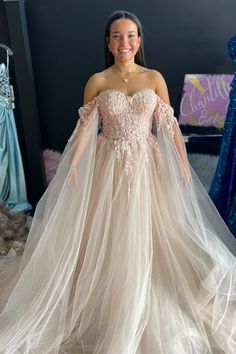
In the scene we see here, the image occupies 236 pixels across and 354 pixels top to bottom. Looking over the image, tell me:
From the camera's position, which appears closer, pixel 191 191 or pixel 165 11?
pixel 191 191

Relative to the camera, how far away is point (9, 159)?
1.70m

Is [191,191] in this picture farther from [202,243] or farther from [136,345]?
[136,345]

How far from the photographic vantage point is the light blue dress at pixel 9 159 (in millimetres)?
1607

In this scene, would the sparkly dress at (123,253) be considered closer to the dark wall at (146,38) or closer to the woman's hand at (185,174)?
the woman's hand at (185,174)

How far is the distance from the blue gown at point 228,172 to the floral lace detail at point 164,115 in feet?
0.93

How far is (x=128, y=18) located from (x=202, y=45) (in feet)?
1.92

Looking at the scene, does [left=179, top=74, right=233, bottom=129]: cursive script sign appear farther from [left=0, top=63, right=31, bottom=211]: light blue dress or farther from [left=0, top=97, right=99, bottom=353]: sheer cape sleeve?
[left=0, top=63, right=31, bottom=211]: light blue dress

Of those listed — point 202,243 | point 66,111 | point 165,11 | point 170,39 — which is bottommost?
point 202,243

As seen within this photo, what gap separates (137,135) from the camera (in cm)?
116

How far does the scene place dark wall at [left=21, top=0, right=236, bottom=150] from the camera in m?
1.55

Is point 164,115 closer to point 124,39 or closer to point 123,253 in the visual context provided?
point 124,39

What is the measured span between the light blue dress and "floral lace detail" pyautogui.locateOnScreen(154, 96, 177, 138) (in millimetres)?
764

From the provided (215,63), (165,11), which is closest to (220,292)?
(215,63)

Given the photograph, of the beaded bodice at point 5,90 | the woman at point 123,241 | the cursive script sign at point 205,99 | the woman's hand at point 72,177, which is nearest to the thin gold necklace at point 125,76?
the woman at point 123,241
